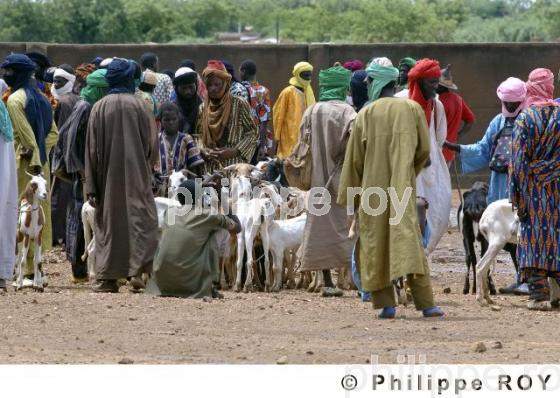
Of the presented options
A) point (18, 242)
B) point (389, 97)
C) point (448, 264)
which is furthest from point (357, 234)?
point (448, 264)

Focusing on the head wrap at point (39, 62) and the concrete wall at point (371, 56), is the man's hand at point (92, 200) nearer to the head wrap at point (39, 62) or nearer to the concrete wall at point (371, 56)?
the head wrap at point (39, 62)

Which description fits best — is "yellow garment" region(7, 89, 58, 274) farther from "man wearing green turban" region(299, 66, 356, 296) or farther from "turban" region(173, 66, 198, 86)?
"man wearing green turban" region(299, 66, 356, 296)

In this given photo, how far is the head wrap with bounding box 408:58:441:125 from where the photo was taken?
41.4 feet

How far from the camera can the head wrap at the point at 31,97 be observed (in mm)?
13641

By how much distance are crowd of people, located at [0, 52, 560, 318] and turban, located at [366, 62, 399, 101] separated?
0.01 metres

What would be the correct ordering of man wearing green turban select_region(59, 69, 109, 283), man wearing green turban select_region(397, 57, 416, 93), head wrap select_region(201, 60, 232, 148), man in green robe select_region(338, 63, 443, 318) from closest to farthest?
1. man in green robe select_region(338, 63, 443, 318)
2. man wearing green turban select_region(59, 69, 109, 283)
3. head wrap select_region(201, 60, 232, 148)
4. man wearing green turban select_region(397, 57, 416, 93)

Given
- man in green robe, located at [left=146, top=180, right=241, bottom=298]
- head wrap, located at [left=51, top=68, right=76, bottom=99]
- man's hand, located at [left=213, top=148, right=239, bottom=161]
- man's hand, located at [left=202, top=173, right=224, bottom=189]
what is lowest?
man in green robe, located at [left=146, top=180, right=241, bottom=298]

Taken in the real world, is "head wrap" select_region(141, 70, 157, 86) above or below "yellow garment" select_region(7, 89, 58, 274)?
above

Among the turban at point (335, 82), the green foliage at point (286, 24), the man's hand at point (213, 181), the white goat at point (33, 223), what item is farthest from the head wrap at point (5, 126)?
the green foliage at point (286, 24)

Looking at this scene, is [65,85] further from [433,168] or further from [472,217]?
[472,217]

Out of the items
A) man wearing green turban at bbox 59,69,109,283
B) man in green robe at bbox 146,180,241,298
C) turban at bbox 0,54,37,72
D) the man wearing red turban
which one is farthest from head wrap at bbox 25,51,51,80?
the man wearing red turban

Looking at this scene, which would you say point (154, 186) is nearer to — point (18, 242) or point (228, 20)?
point (18, 242)

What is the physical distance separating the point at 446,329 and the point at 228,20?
43.3 meters

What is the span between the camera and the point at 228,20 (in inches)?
2116
